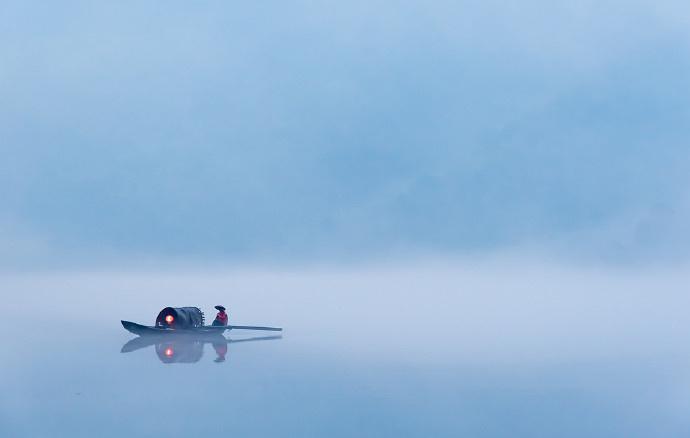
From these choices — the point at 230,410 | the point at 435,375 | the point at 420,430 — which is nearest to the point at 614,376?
the point at 435,375

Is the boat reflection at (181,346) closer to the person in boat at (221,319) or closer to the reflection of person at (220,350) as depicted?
the reflection of person at (220,350)

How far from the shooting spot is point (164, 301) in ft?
308

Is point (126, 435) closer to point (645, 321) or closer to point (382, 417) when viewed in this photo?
point (382, 417)

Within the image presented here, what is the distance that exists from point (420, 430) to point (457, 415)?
2.56 m

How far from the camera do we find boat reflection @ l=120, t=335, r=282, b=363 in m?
38.8

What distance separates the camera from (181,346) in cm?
4341

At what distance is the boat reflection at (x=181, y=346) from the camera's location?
38.8 m

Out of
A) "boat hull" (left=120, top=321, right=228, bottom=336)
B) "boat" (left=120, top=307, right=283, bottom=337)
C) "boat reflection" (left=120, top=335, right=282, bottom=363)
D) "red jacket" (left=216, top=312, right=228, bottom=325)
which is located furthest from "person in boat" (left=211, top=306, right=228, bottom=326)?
"boat hull" (left=120, top=321, right=228, bottom=336)

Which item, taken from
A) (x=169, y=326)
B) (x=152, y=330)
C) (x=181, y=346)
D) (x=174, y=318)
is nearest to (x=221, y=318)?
(x=174, y=318)

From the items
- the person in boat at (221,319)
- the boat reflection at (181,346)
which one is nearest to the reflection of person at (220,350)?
the boat reflection at (181,346)

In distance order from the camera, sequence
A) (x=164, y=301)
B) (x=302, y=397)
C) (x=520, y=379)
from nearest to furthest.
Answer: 1. (x=302, y=397)
2. (x=520, y=379)
3. (x=164, y=301)

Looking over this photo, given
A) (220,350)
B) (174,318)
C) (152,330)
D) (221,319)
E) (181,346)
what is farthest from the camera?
(221,319)

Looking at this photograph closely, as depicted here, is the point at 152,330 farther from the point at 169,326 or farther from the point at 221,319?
the point at 221,319

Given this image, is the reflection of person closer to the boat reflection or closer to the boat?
the boat reflection
